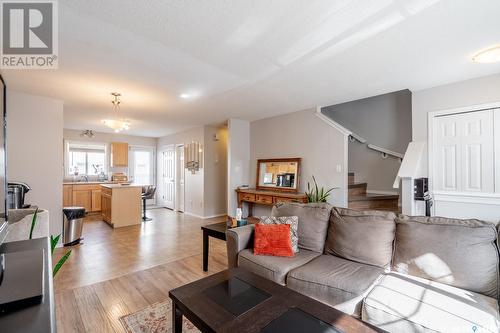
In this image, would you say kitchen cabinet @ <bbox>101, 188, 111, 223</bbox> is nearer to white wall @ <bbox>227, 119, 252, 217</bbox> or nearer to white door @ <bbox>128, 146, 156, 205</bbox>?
white door @ <bbox>128, 146, 156, 205</bbox>

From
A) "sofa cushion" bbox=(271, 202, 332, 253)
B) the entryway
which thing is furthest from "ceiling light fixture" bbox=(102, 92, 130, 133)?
"sofa cushion" bbox=(271, 202, 332, 253)

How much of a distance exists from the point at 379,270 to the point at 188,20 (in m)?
2.46

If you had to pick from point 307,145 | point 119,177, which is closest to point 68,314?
point 307,145

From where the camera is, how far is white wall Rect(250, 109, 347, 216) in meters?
4.06

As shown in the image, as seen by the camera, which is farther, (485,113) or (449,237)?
(485,113)

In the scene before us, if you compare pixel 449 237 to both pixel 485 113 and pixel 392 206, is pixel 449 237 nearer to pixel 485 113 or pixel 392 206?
pixel 485 113

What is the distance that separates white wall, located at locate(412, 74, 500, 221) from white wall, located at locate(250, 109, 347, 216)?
3.63 ft

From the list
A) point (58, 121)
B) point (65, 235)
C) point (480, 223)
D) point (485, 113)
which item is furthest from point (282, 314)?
point (58, 121)

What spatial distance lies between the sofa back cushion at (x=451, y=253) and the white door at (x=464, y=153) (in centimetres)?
152

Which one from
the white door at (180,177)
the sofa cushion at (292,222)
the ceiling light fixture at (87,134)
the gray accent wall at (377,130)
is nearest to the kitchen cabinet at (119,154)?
the ceiling light fixture at (87,134)

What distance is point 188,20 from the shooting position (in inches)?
70.4

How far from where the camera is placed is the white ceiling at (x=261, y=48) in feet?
5.52

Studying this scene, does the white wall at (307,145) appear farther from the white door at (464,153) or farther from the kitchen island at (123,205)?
the kitchen island at (123,205)

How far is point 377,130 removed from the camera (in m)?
5.24
